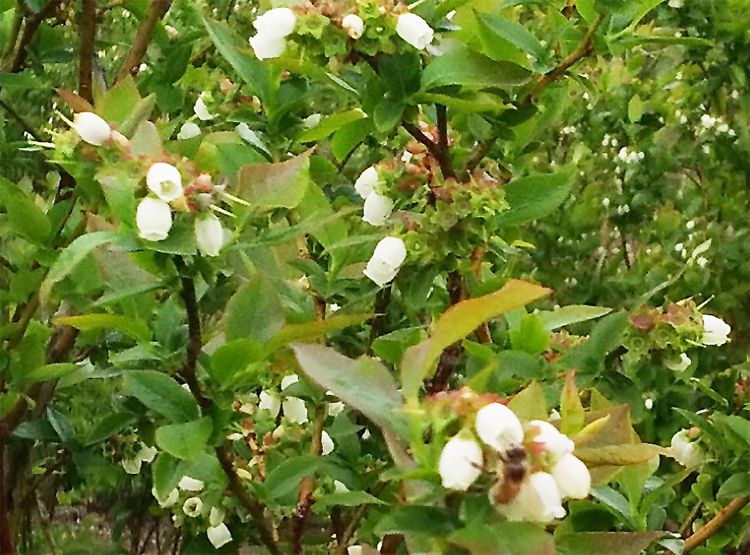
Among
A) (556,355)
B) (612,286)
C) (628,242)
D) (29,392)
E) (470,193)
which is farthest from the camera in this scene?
(628,242)

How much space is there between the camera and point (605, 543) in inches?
20.8

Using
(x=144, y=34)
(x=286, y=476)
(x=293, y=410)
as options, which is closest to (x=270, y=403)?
(x=293, y=410)

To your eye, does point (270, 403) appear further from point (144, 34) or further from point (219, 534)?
point (144, 34)

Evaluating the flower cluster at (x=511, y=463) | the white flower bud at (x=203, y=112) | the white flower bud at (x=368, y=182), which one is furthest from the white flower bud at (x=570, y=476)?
the white flower bud at (x=203, y=112)

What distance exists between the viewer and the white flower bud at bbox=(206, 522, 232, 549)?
31.2 inches

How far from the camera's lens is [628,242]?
2100mm

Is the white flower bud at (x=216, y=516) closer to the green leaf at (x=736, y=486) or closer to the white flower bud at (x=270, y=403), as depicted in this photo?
the white flower bud at (x=270, y=403)

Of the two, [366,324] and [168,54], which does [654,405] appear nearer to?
[366,324]

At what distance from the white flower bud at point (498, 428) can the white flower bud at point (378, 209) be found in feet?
0.92

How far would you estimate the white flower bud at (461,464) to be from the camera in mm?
443

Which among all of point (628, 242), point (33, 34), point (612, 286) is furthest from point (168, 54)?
point (628, 242)

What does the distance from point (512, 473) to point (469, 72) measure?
0.89 feet

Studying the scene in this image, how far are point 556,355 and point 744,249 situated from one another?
0.99 meters

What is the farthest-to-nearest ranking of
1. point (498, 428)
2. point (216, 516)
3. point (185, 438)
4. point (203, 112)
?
1. point (203, 112)
2. point (216, 516)
3. point (185, 438)
4. point (498, 428)
